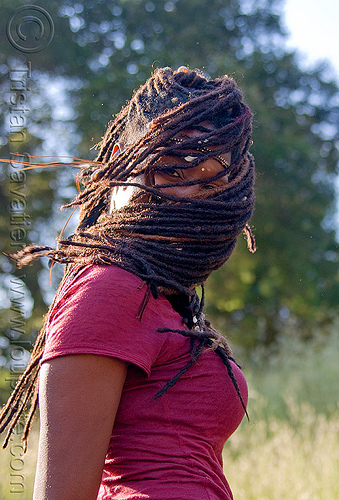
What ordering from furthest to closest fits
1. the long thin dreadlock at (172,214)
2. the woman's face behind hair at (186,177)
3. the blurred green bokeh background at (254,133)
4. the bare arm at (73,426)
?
1. the blurred green bokeh background at (254,133)
2. the woman's face behind hair at (186,177)
3. the long thin dreadlock at (172,214)
4. the bare arm at (73,426)

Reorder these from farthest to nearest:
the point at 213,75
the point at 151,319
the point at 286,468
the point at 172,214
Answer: the point at 213,75 < the point at 286,468 < the point at 172,214 < the point at 151,319

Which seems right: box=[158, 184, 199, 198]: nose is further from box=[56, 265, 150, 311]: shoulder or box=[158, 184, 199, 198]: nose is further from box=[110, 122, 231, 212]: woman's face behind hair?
box=[56, 265, 150, 311]: shoulder

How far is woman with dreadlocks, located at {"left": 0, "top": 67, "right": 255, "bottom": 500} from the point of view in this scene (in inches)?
53.2

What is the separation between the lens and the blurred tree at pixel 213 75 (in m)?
10.4

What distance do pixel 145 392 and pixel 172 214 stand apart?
20.3 inches

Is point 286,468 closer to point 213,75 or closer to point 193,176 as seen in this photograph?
point 193,176

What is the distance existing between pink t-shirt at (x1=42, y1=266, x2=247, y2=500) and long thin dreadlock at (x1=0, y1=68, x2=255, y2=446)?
5cm

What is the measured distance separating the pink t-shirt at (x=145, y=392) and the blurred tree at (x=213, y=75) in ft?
27.8

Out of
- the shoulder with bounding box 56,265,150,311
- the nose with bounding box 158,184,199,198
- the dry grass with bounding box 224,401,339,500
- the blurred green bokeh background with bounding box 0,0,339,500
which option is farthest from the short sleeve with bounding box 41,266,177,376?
the blurred green bokeh background with bounding box 0,0,339,500

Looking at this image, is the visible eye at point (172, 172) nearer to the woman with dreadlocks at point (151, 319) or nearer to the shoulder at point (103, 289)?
the woman with dreadlocks at point (151, 319)

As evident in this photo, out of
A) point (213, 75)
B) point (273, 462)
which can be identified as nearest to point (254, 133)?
point (213, 75)

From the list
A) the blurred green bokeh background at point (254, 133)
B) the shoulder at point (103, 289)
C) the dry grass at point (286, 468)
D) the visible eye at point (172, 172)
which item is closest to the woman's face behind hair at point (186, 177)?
the visible eye at point (172, 172)

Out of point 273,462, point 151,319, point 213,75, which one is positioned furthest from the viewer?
point 213,75

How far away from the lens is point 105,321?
4.55ft
